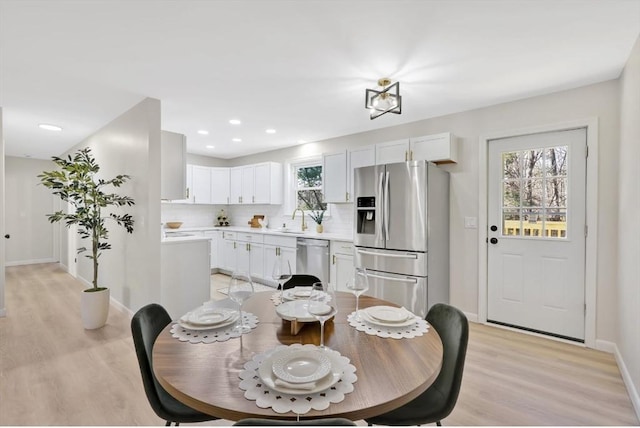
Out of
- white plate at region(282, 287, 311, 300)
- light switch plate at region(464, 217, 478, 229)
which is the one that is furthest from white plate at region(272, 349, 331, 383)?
light switch plate at region(464, 217, 478, 229)

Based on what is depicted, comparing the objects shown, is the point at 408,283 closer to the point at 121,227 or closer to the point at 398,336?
the point at 398,336

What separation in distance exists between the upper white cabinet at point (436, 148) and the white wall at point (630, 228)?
54.3 inches

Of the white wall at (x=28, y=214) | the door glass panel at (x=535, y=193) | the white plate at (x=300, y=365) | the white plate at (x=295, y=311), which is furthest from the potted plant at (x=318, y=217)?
the white wall at (x=28, y=214)

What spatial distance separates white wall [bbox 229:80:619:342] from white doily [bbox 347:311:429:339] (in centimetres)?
240

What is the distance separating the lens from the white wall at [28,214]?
6562mm

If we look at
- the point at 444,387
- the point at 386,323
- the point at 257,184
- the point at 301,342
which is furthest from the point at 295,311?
the point at 257,184

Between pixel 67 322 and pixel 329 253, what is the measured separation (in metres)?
3.16

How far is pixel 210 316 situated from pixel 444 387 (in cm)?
117

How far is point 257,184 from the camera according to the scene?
19.1 ft

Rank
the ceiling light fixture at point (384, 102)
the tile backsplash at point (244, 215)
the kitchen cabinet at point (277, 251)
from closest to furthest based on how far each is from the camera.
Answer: the ceiling light fixture at point (384, 102), the kitchen cabinet at point (277, 251), the tile backsplash at point (244, 215)

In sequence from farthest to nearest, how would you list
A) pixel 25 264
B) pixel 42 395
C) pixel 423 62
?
pixel 25 264
pixel 423 62
pixel 42 395

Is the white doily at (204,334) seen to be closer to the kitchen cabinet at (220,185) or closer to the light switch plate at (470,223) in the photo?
the light switch plate at (470,223)

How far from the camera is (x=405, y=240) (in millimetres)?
3344

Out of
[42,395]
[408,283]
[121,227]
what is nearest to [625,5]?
[408,283]
